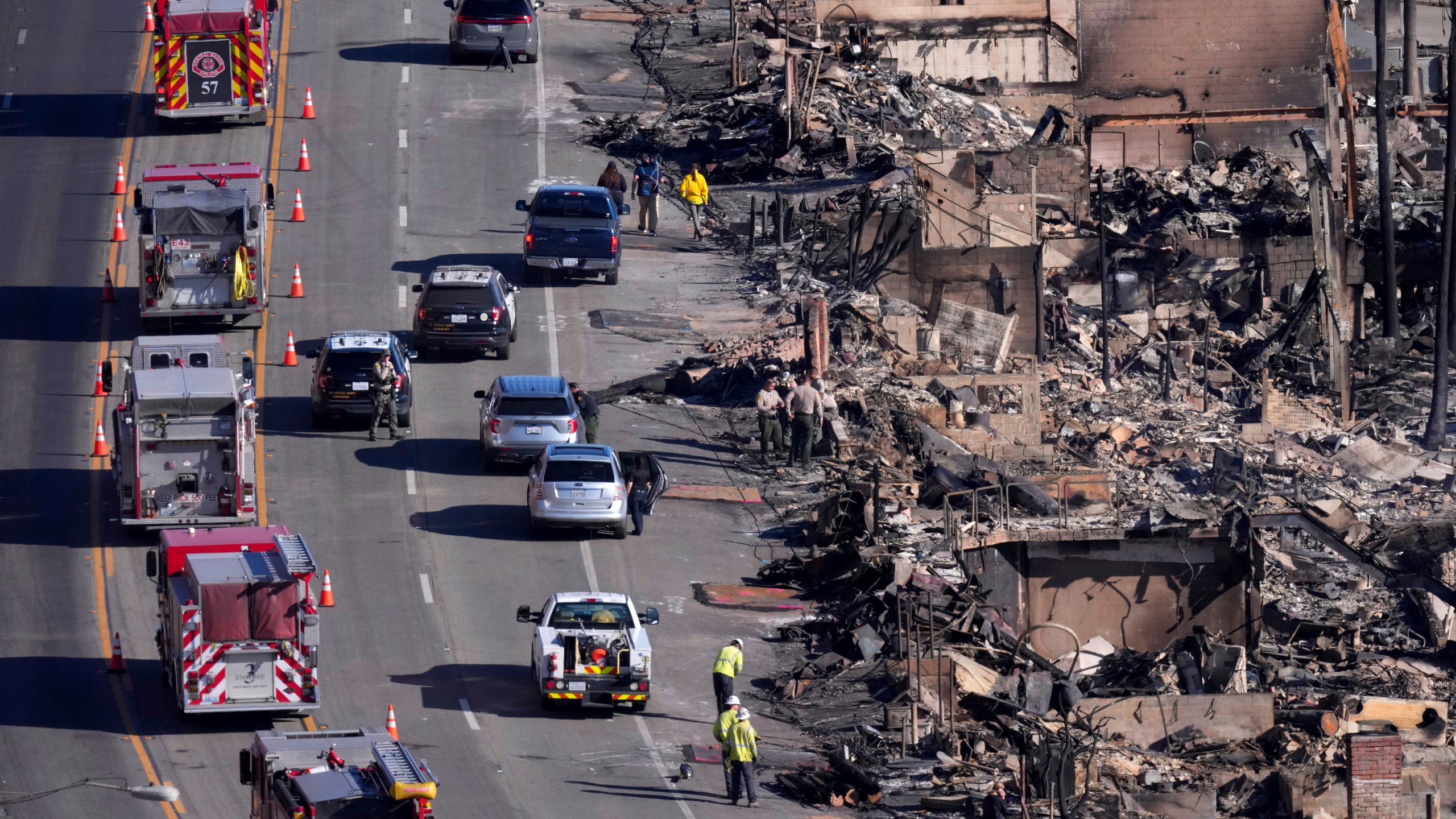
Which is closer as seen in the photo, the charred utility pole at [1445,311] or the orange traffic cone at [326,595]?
the orange traffic cone at [326,595]

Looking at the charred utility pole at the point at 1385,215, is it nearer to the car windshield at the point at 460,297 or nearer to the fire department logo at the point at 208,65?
the car windshield at the point at 460,297

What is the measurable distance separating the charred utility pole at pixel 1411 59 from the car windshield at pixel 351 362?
51339mm

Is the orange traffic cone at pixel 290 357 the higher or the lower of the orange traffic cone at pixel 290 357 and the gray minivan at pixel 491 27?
the lower

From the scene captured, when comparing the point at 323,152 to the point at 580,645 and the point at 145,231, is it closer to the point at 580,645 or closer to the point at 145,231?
the point at 145,231

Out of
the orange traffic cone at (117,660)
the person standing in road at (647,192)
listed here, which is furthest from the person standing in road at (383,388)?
the person standing in road at (647,192)

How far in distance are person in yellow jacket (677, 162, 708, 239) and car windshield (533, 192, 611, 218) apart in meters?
4.89

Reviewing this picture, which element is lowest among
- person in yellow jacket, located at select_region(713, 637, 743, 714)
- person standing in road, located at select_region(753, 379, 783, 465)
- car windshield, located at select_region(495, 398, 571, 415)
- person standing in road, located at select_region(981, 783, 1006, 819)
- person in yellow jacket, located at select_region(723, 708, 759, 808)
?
person standing in road, located at select_region(981, 783, 1006, 819)

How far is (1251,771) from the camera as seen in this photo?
121ft

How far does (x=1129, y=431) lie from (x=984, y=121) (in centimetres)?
2030

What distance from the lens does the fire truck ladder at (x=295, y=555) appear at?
31.7 metres

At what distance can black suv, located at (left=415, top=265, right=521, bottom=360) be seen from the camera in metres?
48.4

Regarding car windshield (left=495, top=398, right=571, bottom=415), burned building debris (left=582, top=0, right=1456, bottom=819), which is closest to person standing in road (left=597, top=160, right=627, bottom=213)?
burned building debris (left=582, top=0, right=1456, bottom=819)

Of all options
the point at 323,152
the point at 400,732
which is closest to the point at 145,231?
the point at 323,152

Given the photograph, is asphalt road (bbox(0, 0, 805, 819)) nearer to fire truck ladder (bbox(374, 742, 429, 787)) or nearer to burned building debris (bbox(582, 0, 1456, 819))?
burned building debris (bbox(582, 0, 1456, 819))
